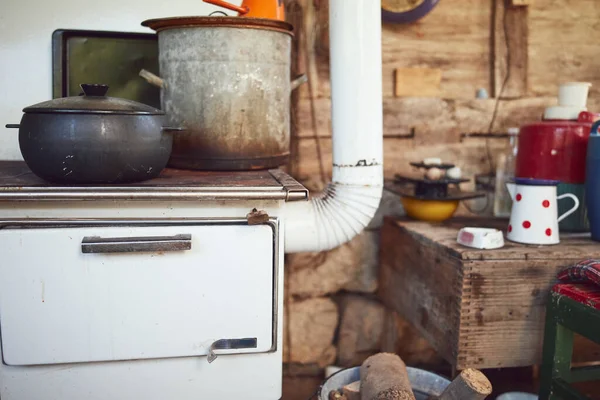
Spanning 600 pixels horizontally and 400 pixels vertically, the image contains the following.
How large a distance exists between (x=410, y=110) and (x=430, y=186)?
15.3 inches

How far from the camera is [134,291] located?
132 cm

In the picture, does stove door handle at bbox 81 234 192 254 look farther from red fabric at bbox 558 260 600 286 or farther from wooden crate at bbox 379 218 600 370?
red fabric at bbox 558 260 600 286

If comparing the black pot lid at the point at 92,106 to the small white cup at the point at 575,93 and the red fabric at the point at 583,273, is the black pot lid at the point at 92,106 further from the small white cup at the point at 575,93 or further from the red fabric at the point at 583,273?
the small white cup at the point at 575,93

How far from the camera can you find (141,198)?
1.26 metres

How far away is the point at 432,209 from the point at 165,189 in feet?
3.33

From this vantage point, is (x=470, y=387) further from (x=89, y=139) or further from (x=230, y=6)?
(x=230, y=6)

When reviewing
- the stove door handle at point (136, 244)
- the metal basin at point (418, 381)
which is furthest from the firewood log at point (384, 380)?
the stove door handle at point (136, 244)

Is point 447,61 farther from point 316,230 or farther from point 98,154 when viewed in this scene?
point 98,154

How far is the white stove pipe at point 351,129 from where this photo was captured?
5.23 feet

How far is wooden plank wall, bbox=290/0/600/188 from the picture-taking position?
2137mm

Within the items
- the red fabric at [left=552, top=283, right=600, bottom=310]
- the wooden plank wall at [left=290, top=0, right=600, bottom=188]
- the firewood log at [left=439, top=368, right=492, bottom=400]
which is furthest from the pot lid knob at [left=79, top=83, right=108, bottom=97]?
the red fabric at [left=552, top=283, right=600, bottom=310]

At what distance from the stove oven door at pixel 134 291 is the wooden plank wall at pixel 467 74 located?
843 millimetres

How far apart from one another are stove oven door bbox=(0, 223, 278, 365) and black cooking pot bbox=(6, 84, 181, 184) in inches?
5.2

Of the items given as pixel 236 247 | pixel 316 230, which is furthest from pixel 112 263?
pixel 316 230
